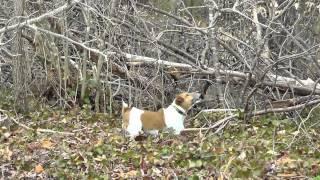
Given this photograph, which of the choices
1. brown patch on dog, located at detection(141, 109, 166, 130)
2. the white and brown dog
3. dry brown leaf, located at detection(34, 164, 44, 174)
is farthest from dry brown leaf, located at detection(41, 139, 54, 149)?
brown patch on dog, located at detection(141, 109, 166, 130)

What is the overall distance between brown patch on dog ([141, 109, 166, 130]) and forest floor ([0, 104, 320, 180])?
0.15 metres

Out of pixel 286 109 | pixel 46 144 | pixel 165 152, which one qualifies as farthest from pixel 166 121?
pixel 286 109

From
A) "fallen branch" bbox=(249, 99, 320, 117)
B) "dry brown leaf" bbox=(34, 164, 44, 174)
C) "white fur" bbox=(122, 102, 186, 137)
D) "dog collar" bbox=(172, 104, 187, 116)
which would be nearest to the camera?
"dry brown leaf" bbox=(34, 164, 44, 174)

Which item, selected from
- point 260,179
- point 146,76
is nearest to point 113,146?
point 260,179

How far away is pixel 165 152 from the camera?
20.5 feet

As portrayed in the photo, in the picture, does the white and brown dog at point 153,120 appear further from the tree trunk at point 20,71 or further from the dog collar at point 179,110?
the tree trunk at point 20,71

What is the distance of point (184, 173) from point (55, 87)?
4.28m

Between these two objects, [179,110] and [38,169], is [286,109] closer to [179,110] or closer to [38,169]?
[179,110]

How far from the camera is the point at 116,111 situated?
929 cm

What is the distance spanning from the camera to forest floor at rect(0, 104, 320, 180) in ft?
18.3

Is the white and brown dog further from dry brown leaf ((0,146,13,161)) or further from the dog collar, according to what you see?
dry brown leaf ((0,146,13,161))

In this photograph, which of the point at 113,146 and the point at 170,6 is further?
the point at 170,6

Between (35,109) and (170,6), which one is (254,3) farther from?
(35,109)

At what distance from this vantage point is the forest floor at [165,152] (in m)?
5.57
